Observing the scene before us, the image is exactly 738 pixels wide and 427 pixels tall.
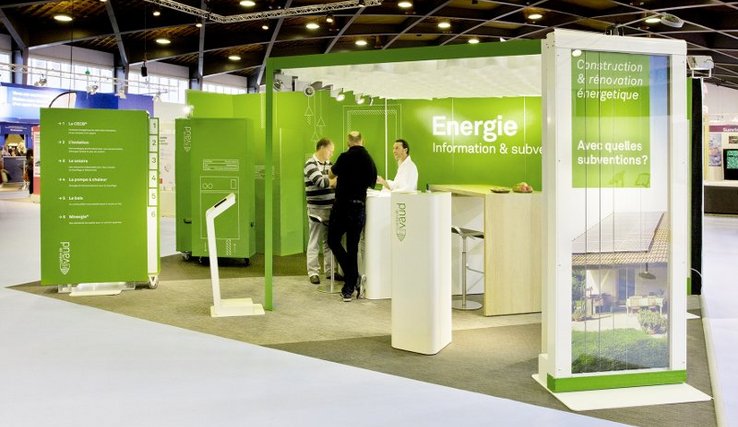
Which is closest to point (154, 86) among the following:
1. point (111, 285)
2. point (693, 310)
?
point (111, 285)

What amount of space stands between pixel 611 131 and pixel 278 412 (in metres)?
2.37

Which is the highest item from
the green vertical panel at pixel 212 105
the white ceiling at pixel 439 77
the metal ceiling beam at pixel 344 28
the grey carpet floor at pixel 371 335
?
the metal ceiling beam at pixel 344 28

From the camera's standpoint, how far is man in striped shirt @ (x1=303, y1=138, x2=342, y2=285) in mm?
6586

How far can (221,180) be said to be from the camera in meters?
7.66

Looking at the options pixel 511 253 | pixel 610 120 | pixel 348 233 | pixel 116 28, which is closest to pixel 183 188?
pixel 348 233

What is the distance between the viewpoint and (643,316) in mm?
3586

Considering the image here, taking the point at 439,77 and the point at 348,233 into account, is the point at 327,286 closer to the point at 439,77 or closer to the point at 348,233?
the point at 348,233

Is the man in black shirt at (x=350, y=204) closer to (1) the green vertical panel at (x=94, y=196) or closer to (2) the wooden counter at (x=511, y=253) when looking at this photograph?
(2) the wooden counter at (x=511, y=253)

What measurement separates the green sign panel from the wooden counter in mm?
1776

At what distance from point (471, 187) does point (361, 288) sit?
4.97 ft

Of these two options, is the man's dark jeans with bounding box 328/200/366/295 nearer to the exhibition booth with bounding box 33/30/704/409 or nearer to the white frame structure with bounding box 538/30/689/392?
the exhibition booth with bounding box 33/30/704/409

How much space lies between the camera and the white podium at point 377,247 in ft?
19.9

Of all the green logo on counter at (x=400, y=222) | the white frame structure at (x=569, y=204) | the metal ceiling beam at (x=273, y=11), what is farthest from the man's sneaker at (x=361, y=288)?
the metal ceiling beam at (x=273, y=11)

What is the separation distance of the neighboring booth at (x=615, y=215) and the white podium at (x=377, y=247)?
2.62m
